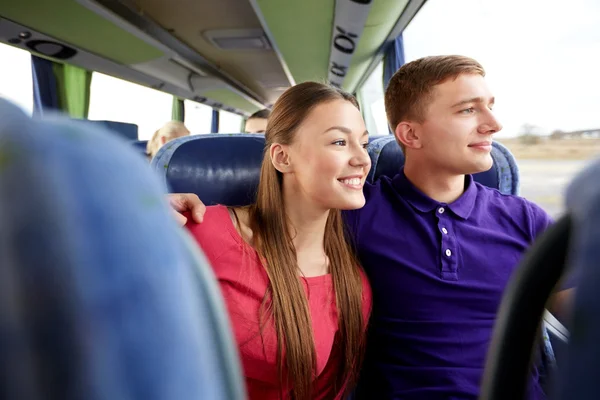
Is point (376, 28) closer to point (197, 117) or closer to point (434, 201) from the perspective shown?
point (434, 201)

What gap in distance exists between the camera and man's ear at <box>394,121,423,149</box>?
158 centimetres

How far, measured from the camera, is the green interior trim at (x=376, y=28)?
184 inches

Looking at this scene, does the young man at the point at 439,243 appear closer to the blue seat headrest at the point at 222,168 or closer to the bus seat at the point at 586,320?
the blue seat headrest at the point at 222,168

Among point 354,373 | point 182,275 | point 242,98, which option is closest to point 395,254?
point 354,373

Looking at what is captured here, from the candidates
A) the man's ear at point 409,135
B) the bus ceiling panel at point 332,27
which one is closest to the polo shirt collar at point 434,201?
the man's ear at point 409,135

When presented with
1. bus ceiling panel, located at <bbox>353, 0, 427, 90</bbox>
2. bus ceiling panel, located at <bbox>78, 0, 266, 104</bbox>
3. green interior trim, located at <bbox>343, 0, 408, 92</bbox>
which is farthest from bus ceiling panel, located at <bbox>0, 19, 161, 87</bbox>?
bus ceiling panel, located at <bbox>353, 0, 427, 90</bbox>

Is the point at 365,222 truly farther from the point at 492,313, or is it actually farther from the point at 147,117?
the point at 147,117

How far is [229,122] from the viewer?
15.4 metres

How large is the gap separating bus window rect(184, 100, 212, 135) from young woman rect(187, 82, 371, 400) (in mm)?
9781

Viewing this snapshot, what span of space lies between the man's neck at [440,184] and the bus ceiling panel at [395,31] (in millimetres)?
3720

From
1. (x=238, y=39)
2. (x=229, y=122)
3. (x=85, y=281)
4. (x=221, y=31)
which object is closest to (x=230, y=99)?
(x=229, y=122)

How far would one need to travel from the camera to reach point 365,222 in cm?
153

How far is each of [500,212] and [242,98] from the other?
1163 cm

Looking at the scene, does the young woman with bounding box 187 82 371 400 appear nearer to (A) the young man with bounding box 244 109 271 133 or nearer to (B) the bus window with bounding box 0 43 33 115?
(A) the young man with bounding box 244 109 271 133
